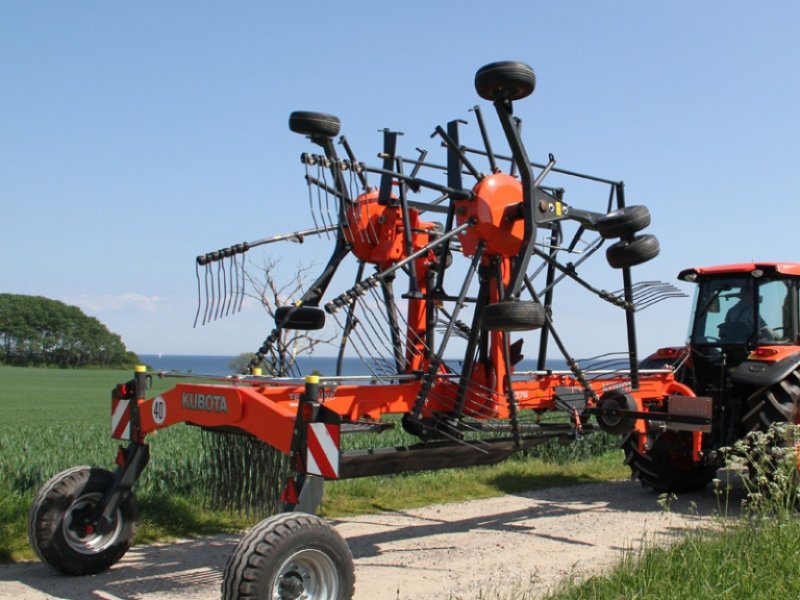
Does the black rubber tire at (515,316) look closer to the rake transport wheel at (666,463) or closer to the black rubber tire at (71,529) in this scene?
the black rubber tire at (71,529)

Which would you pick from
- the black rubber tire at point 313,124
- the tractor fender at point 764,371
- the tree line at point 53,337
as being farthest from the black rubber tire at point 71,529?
the tree line at point 53,337

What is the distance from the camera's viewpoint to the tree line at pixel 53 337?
73.3m

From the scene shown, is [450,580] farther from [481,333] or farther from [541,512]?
[541,512]

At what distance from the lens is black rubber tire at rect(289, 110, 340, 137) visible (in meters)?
5.52

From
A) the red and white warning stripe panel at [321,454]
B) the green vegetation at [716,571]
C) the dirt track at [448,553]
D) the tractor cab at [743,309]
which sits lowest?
the dirt track at [448,553]

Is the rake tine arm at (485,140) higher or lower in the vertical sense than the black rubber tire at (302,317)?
higher

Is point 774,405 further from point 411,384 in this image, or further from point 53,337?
point 53,337

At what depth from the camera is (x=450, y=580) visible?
523 cm

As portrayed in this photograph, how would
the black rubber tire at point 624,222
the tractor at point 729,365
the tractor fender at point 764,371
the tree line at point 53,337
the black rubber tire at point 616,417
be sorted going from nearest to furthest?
the black rubber tire at point 624,222 < the black rubber tire at point 616,417 < the tractor fender at point 764,371 < the tractor at point 729,365 < the tree line at point 53,337

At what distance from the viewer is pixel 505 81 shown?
5168 mm

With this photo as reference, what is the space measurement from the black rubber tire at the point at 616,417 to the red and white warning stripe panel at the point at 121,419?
339 centimetres

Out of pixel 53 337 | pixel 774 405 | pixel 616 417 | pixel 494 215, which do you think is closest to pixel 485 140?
pixel 494 215

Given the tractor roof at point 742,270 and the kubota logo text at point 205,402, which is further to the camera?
the tractor roof at point 742,270

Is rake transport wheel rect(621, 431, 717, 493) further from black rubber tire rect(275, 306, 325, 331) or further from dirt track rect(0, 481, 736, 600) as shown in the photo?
black rubber tire rect(275, 306, 325, 331)
